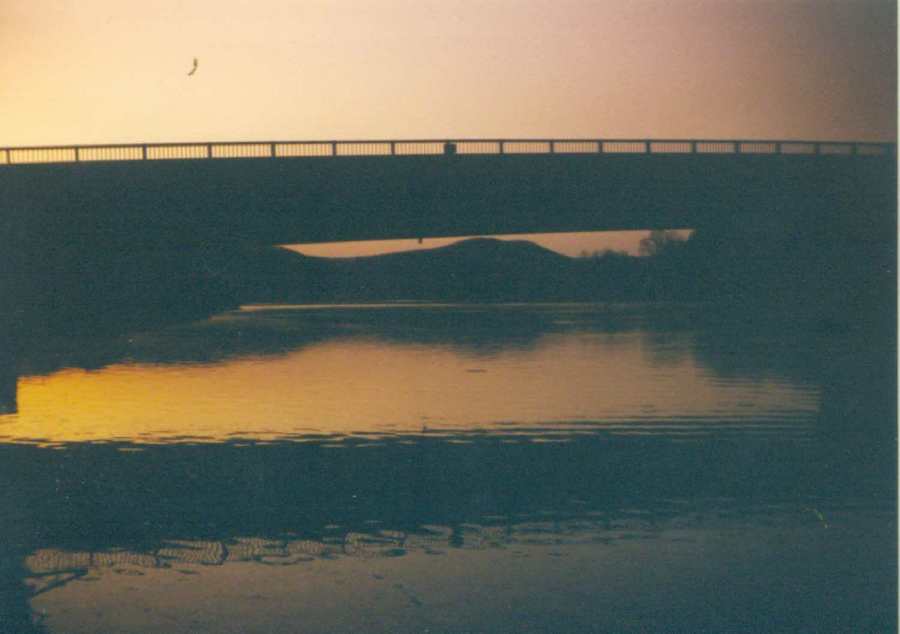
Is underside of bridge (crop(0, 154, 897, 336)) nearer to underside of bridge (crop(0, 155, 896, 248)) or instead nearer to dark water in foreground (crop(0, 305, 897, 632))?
underside of bridge (crop(0, 155, 896, 248))

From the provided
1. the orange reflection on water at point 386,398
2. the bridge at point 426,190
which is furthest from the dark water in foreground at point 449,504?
the bridge at point 426,190

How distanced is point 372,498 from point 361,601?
3.35 m

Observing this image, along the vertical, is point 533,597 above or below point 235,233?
below

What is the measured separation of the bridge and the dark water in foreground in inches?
876

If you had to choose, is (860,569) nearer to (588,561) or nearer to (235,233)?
(588,561)

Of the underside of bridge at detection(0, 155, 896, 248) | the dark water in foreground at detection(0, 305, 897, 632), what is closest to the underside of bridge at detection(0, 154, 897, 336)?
the underside of bridge at detection(0, 155, 896, 248)

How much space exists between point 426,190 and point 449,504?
37.1 metres

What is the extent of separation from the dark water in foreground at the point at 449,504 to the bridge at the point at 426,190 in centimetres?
2225

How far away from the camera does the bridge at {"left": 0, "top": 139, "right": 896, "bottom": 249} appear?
43219 mm

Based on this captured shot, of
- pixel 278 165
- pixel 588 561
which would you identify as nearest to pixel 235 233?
pixel 278 165

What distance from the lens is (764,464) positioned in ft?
39.9

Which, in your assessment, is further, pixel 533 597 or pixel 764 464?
pixel 764 464

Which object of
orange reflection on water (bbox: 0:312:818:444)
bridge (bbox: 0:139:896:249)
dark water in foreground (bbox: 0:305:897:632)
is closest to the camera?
dark water in foreground (bbox: 0:305:897:632)

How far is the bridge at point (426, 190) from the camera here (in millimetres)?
43219
